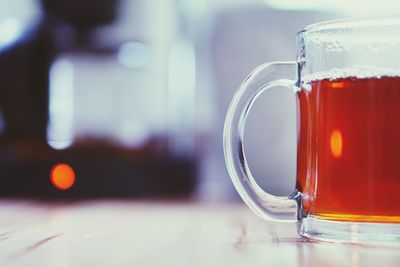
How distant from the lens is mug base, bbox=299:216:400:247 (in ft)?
1.80

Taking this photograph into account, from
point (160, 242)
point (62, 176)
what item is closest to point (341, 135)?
point (160, 242)

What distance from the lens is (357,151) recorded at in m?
0.57

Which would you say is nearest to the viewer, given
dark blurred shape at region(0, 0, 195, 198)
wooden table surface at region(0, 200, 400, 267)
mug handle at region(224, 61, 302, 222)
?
wooden table surface at region(0, 200, 400, 267)

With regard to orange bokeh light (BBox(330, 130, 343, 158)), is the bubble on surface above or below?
above

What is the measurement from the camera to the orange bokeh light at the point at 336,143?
0.58 metres

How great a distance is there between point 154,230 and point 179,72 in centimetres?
60

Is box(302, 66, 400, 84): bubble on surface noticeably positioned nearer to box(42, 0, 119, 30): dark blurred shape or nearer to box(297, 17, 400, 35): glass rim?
box(297, 17, 400, 35): glass rim

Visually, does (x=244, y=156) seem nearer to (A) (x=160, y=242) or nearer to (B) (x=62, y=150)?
(A) (x=160, y=242)

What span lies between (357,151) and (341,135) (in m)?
0.02

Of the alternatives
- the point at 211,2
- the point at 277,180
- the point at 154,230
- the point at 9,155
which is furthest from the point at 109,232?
the point at 211,2

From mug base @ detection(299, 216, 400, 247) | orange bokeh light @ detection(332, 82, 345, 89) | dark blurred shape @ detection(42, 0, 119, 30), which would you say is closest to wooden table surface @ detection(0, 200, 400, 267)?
mug base @ detection(299, 216, 400, 247)

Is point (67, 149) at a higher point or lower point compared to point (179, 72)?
lower

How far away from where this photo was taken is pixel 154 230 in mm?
688

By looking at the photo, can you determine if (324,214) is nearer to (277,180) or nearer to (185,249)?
(185,249)
